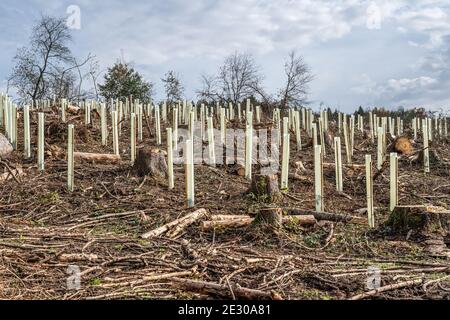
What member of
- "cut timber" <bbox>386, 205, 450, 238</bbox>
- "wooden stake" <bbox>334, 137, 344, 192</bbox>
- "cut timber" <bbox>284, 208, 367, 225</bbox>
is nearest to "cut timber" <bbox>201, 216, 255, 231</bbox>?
"cut timber" <bbox>284, 208, 367, 225</bbox>

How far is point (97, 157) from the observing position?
9.97 meters

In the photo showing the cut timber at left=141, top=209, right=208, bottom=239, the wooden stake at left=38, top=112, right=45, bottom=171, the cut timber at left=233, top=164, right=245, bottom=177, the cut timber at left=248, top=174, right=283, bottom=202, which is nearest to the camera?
the cut timber at left=141, top=209, right=208, bottom=239

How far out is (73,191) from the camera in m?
7.91

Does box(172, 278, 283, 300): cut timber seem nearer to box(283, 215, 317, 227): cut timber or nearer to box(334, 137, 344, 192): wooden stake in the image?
box(283, 215, 317, 227): cut timber

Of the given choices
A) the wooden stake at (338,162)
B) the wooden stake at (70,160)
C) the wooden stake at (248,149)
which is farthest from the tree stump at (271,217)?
the wooden stake at (70,160)

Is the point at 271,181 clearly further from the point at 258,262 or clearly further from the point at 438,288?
the point at 438,288

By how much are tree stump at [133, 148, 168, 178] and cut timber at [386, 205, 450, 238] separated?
160 inches

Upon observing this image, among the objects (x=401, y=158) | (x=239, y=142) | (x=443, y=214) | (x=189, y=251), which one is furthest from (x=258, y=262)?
(x=401, y=158)

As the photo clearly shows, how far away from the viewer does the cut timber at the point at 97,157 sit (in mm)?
9822

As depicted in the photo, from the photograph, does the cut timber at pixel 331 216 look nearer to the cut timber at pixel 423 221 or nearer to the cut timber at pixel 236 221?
the cut timber at pixel 236 221

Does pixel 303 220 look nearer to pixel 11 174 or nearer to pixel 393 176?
pixel 393 176

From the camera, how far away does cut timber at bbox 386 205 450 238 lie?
5879 millimetres
